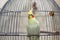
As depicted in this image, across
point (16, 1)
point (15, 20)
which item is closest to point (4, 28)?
point (15, 20)

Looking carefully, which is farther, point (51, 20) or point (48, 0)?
point (48, 0)

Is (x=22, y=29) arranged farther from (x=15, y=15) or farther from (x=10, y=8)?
(x=10, y=8)

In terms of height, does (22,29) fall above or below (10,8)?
below

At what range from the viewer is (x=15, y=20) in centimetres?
99

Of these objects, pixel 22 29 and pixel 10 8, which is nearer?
pixel 22 29

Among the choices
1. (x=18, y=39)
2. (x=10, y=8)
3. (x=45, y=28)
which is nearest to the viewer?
(x=18, y=39)

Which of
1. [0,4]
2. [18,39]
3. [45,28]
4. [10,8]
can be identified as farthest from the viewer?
[0,4]

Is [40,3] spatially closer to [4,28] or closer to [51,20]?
[51,20]

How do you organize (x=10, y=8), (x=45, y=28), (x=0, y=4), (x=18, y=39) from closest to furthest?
1. (x=18, y=39)
2. (x=45, y=28)
3. (x=10, y=8)
4. (x=0, y=4)

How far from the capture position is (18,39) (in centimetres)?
86

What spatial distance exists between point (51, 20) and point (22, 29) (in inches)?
8.3

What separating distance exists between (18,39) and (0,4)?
0.47 m

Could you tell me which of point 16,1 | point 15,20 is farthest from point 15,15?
point 16,1

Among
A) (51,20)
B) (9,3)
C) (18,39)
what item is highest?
(9,3)
